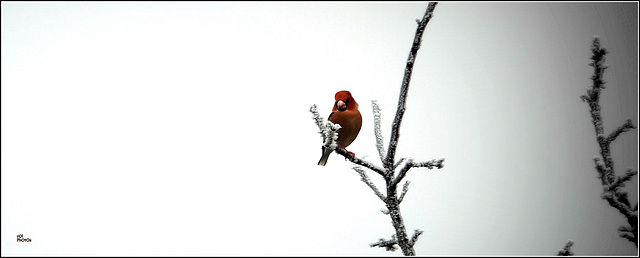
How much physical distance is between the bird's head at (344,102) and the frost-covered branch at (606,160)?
6.74 ft

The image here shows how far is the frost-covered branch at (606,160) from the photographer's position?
262 centimetres

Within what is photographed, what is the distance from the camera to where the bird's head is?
443 cm

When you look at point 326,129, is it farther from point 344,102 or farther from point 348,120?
point 348,120

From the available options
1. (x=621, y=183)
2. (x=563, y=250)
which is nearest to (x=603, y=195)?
(x=621, y=183)

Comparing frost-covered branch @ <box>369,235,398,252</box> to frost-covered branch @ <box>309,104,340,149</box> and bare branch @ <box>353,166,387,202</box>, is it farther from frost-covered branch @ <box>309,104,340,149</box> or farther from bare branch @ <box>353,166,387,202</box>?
frost-covered branch @ <box>309,104,340,149</box>

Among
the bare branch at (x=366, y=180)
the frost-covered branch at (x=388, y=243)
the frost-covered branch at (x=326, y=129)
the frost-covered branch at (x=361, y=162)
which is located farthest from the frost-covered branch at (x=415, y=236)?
the frost-covered branch at (x=326, y=129)

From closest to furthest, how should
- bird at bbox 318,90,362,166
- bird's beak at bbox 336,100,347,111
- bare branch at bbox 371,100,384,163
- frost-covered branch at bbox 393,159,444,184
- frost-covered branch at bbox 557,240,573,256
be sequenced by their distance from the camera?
frost-covered branch at bbox 557,240,573,256
frost-covered branch at bbox 393,159,444,184
bare branch at bbox 371,100,384,163
bird's beak at bbox 336,100,347,111
bird at bbox 318,90,362,166

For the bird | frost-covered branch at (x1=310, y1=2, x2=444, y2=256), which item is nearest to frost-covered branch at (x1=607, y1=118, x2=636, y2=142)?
frost-covered branch at (x1=310, y1=2, x2=444, y2=256)

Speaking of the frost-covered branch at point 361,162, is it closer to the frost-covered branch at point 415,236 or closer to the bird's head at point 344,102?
the frost-covered branch at point 415,236

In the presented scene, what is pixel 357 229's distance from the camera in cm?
10612

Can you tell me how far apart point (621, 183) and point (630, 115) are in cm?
56

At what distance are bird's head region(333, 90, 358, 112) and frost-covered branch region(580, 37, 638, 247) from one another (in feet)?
6.74

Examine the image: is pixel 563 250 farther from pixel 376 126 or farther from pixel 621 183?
pixel 376 126

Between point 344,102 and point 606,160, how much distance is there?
7.48ft
